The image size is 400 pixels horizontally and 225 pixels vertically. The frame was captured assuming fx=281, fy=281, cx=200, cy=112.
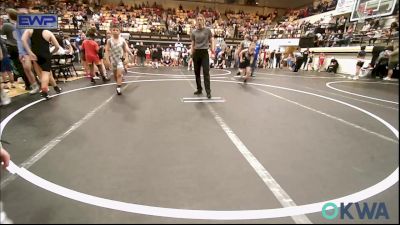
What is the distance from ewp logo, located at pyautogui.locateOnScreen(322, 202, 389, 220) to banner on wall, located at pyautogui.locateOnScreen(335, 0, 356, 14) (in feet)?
65.4

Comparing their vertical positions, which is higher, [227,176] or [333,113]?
[227,176]

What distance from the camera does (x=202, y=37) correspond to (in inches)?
240

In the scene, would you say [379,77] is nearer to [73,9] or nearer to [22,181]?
[22,181]

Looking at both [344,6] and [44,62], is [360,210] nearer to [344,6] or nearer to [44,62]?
[44,62]

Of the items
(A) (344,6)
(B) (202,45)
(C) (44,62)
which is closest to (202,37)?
(B) (202,45)

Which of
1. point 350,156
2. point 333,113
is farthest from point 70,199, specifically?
point 333,113

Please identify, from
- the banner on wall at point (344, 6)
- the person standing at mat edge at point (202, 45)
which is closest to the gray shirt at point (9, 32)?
the person standing at mat edge at point (202, 45)

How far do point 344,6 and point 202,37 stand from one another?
17742 mm

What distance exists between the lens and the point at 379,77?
12.8 meters

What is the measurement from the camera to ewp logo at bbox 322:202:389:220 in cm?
198

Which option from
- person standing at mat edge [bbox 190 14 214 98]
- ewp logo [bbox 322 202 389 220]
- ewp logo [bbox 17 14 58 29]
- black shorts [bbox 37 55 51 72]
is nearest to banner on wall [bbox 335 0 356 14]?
person standing at mat edge [bbox 190 14 214 98]

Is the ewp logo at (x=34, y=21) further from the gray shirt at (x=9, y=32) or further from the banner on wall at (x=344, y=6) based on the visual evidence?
the banner on wall at (x=344, y=6)

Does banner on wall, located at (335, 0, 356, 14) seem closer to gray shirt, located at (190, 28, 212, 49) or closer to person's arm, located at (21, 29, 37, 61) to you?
gray shirt, located at (190, 28, 212, 49)

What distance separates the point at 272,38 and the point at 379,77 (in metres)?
13.1
